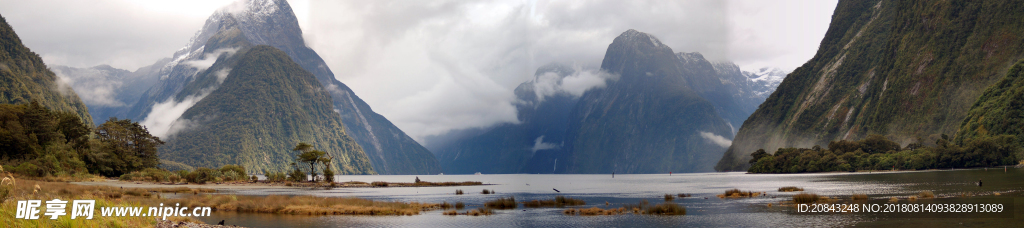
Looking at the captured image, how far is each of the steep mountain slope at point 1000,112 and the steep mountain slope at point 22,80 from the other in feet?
841

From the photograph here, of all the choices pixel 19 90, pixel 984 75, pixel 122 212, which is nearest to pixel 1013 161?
pixel 984 75

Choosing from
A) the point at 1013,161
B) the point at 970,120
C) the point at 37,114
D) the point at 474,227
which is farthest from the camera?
the point at 970,120

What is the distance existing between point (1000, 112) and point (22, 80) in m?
273

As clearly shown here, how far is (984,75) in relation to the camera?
178 m

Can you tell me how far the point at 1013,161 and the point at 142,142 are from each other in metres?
205

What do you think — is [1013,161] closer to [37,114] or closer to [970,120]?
[970,120]

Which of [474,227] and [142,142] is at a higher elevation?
[142,142]

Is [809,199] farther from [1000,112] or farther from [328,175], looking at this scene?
[1000,112]

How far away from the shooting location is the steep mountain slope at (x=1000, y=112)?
476ft

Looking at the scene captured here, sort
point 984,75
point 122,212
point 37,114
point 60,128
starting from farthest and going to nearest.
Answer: point 984,75, point 60,128, point 37,114, point 122,212

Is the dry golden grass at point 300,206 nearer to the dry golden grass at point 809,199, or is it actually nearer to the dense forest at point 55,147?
the dry golden grass at point 809,199

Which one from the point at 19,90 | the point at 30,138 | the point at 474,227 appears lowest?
the point at 474,227

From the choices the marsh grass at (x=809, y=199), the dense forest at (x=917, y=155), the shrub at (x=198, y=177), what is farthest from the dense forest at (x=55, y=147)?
the dense forest at (x=917, y=155)

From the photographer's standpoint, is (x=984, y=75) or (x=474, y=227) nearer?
(x=474, y=227)
